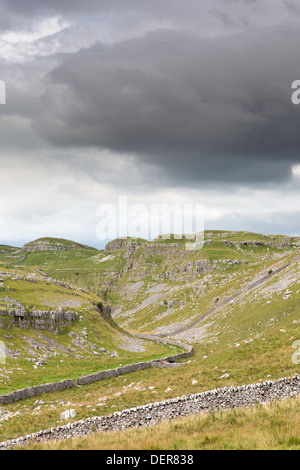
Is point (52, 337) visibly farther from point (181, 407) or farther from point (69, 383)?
point (181, 407)

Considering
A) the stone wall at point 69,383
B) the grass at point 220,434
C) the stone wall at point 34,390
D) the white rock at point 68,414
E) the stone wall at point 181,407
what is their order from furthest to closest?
the stone wall at point 69,383 → the stone wall at point 34,390 → the white rock at point 68,414 → the stone wall at point 181,407 → the grass at point 220,434

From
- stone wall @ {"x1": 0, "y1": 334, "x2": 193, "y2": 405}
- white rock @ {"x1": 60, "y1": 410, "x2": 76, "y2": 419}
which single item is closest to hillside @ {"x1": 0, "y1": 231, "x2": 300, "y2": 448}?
white rock @ {"x1": 60, "y1": 410, "x2": 76, "y2": 419}

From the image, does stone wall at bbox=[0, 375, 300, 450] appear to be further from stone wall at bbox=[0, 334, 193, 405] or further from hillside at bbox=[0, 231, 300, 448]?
stone wall at bbox=[0, 334, 193, 405]

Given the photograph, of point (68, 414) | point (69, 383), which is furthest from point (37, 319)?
point (68, 414)

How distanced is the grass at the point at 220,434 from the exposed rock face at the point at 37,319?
51.0 m

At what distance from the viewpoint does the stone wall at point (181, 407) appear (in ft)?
77.8

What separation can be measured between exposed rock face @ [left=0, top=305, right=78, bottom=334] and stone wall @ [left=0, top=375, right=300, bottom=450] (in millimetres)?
45125

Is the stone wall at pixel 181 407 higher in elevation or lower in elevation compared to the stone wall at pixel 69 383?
higher

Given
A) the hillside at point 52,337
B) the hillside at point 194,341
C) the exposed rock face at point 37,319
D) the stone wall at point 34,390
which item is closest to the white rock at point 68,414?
the hillside at point 194,341
